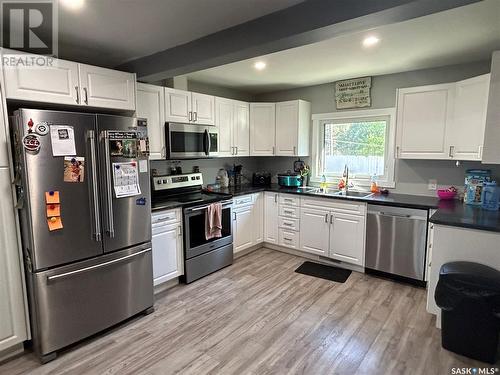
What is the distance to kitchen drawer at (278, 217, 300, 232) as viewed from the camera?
157 inches

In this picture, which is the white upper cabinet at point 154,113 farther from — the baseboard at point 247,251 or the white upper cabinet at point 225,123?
the baseboard at point 247,251

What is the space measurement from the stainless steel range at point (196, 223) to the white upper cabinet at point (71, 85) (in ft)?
3.69

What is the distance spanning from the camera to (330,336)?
2.34 meters

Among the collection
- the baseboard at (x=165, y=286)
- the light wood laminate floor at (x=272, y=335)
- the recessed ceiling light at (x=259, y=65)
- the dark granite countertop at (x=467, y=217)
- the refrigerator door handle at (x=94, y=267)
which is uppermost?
the recessed ceiling light at (x=259, y=65)

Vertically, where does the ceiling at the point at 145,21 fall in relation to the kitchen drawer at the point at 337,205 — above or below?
above

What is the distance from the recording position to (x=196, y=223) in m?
3.27

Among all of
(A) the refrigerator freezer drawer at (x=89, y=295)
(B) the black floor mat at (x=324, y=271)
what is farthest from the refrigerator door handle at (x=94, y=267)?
(B) the black floor mat at (x=324, y=271)

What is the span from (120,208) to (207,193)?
4.87ft

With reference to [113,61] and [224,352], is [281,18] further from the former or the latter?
[224,352]

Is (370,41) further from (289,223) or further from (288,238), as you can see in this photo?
(288,238)

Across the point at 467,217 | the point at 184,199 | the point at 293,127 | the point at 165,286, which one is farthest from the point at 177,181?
the point at 467,217

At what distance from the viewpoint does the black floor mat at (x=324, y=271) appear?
342cm

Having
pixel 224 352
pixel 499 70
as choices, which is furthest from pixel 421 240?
pixel 224 352

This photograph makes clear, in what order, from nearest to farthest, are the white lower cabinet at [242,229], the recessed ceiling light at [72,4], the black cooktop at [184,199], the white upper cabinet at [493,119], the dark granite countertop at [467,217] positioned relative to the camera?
the recessed ceiling light at [72,4] → the dark granite countertop at [467,217] → the white upper cabinet at [493,119] → the black cooktop at [184,199] → the white lower cabinet at [242,229]
